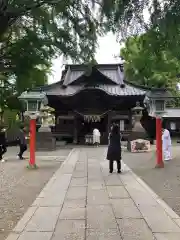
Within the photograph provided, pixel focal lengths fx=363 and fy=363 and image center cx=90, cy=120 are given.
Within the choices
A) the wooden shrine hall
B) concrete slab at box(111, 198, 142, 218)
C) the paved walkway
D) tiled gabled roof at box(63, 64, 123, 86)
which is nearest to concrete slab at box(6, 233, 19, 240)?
the paved walkway

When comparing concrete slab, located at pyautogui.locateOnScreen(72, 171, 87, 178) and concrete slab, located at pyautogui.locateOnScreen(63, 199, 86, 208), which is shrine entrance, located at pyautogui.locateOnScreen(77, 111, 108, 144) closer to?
concrete slab, located at pyautogui.locateOnScreen(72, 171, 87, 178)

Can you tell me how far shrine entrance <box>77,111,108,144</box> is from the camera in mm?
29844

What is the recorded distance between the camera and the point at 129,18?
4281 mm

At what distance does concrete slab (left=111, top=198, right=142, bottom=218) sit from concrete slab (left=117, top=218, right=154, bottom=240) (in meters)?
0.28

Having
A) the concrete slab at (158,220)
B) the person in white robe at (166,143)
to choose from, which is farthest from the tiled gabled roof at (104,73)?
the concrete slab at (158,220)

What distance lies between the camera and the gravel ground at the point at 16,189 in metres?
6.47

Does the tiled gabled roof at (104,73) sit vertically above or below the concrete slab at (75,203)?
above

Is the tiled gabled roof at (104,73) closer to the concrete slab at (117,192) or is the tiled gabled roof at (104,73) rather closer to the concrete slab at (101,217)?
the concrete slab at (117,192)

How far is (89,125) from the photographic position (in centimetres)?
3275

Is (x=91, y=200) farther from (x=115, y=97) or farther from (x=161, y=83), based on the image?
(x=161, y=83)

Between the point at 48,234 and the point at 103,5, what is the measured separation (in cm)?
330

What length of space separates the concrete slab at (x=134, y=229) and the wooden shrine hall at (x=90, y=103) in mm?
23290

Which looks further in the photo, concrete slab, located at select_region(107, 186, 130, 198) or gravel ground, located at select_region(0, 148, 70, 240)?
concrete slab, located at select_region(107, 186, 130, 198)

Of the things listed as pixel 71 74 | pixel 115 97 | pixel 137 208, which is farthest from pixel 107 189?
pixel 71 74
